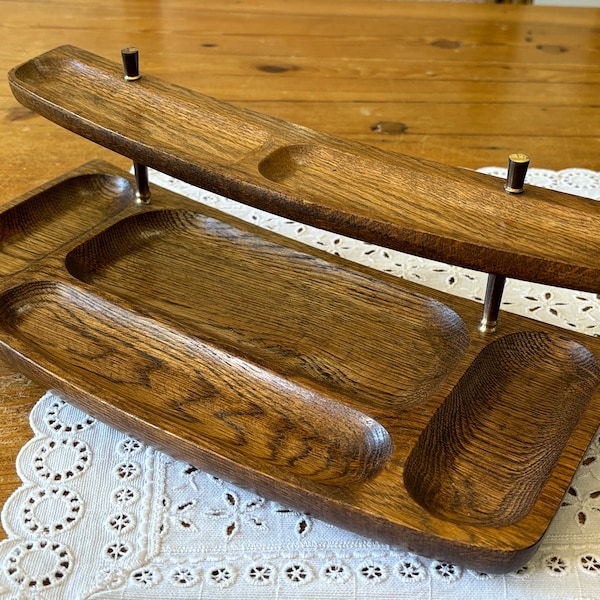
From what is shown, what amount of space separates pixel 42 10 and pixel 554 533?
1428mm

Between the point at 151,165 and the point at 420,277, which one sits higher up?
the point at 151,165

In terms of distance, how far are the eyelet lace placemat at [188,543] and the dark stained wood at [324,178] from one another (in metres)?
0.24

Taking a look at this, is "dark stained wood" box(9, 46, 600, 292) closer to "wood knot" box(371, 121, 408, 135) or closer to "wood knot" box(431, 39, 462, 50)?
"wood knot" box(371, 121, 408, 135)

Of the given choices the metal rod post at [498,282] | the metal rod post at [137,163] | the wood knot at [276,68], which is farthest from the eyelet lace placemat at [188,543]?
the wood knot at [276,68]

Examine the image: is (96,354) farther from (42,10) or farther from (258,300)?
(42,10)

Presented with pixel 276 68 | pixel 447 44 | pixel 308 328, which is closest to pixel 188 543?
pixel 308 328

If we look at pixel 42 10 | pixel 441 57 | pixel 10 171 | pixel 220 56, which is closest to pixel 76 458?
pixel 10 171

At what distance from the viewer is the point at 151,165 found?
34.7 inches

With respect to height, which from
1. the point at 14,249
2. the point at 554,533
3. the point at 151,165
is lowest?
the point at 554,533

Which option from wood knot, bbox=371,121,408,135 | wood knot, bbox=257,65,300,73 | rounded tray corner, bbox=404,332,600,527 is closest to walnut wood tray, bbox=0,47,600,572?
rounded tray corner, bbox=404,332,600,527

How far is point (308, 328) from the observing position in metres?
0.93

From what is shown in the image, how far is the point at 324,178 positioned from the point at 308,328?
17cm

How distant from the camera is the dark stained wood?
744mm

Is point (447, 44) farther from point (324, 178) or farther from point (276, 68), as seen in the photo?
point (324, 178)
